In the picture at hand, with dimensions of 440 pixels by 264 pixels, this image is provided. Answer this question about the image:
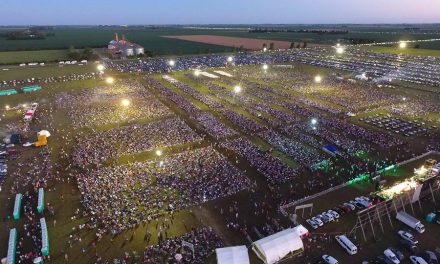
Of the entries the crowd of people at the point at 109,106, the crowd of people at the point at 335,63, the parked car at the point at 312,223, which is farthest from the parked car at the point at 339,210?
the crowd of people at the point at 335,63

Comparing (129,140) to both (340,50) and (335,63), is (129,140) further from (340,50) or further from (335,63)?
(340,50)

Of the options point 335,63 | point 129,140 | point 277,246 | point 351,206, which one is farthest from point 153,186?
point 335,63

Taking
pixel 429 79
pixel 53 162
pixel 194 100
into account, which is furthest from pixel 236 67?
pixel 53 162

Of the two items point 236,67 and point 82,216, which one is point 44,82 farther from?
point 82,216

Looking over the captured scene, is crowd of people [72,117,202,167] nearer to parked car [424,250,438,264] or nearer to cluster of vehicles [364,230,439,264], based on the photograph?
cluster of vehicles [364,230,439,264]

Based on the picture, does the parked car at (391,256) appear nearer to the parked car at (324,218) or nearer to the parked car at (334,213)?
the parked car at (334,213)

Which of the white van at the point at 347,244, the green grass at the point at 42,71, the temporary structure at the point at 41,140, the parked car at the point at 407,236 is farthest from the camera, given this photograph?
the green grass at the point at 42,71
